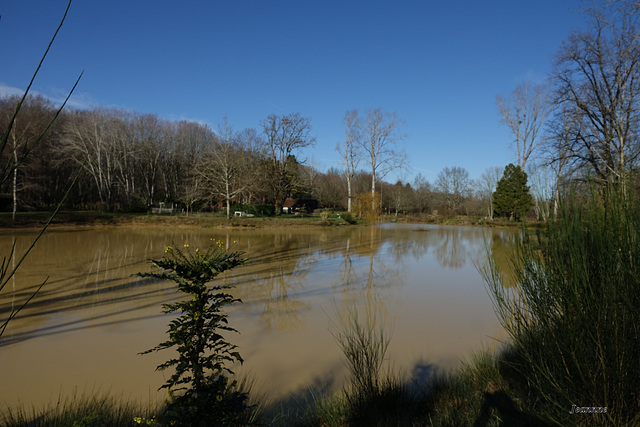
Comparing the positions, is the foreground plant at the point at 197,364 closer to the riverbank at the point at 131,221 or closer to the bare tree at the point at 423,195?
the riverbank at the point at 131,221

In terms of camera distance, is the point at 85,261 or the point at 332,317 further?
the point at 85,261

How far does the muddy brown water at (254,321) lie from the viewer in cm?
454

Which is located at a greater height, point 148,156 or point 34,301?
point 148,156

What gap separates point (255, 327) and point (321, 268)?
594 cm

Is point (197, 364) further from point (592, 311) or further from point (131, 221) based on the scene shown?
point (131, 221)

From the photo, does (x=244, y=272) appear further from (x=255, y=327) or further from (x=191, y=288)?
(x=191, y=288)

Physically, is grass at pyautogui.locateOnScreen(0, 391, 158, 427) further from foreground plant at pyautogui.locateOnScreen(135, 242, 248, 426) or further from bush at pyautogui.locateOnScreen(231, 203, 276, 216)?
bush at pyautogui.locateOnScreen(231, 203, 276, 216)

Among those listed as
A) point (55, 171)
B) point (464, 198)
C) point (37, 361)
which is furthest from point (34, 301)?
point (464, 198)

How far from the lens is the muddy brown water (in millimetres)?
4539

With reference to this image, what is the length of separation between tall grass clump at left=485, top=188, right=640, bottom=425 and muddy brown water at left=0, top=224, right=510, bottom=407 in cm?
64

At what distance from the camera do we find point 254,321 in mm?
6688

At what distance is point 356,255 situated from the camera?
50.6 ft

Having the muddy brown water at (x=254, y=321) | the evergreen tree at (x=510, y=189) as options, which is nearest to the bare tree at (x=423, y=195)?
the evergreen tree at (x=510, y=189)

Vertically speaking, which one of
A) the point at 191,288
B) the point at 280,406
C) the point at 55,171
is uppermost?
the point at 55,171
